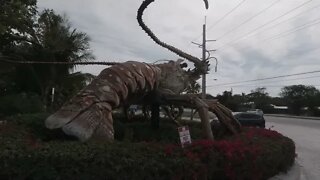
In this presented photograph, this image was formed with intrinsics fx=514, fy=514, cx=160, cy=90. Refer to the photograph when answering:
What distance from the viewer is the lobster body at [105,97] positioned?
353 inches

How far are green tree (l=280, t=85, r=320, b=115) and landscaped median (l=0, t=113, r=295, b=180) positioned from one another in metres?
69.9

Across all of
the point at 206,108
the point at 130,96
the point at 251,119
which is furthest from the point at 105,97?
the point at 251,119

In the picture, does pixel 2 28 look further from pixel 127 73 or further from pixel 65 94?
pixel 65 94

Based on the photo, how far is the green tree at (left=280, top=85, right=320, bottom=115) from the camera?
80113mm

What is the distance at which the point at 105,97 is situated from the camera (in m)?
9.74

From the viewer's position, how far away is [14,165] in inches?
281

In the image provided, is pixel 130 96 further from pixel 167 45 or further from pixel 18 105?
pixel 18 105

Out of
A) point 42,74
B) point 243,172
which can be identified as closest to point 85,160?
point 243,172

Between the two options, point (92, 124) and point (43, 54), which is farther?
point (43, 54)

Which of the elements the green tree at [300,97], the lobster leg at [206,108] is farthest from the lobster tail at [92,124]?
the green tree at [300,97]

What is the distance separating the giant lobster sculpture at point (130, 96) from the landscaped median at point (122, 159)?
59 cm

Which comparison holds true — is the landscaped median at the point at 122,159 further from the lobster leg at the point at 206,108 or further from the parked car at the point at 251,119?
the parked car at the point at 251,119

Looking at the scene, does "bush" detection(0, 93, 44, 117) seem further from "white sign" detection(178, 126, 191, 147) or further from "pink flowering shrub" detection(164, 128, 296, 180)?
"white sign" detection(178, 126, 191, 147)

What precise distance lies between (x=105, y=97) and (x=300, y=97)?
8834 centimetres
